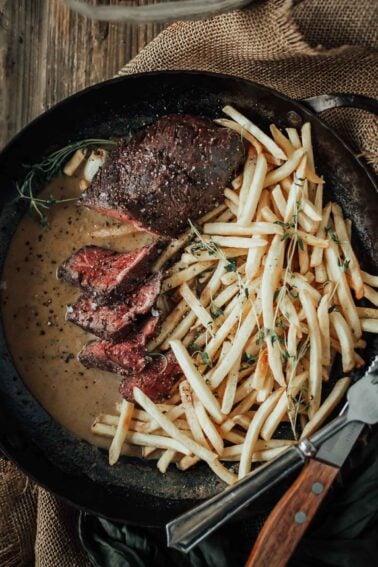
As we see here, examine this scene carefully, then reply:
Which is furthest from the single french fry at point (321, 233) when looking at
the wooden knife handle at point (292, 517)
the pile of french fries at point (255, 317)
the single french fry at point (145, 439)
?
the single french fry at point (145, 439)

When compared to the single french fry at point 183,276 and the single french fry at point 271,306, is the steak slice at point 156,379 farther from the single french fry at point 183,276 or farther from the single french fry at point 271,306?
the single french fry at point 271,306

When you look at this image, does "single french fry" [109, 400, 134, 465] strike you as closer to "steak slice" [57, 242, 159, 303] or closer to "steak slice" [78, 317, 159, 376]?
"steak slice" [78, 317, 159, 376]

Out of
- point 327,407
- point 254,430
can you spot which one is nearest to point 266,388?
point 254,430

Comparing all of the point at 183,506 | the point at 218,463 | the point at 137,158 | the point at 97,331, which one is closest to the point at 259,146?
the point at 137,158

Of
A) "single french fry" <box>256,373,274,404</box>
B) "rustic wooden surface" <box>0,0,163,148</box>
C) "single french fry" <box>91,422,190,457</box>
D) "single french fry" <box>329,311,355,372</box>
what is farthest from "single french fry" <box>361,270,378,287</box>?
"rustic wooden surface" <box>0,0,163,148</box>

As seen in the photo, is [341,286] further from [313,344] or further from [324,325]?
[313,344]

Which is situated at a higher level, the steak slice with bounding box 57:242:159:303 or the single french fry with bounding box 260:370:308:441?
the steak slice with bounding box 57:242:159:303

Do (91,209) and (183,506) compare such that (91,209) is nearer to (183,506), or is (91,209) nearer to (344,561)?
(183,506)
